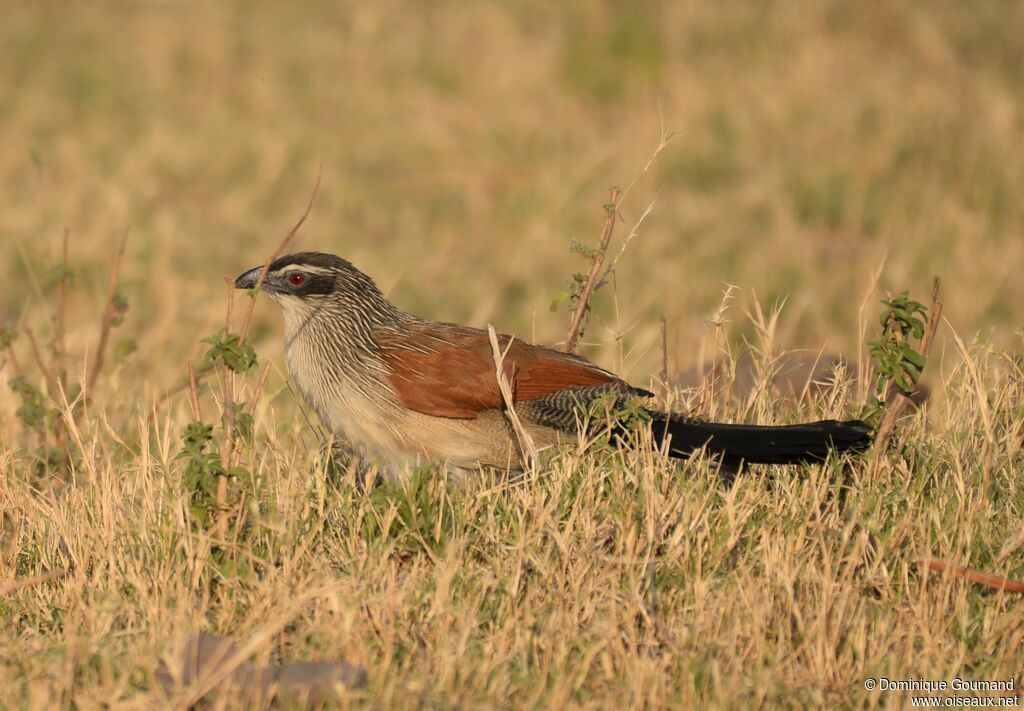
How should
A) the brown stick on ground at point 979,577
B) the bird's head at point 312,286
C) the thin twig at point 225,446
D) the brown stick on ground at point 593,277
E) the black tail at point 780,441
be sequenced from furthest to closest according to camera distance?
the bird's head at point 312,286 → the brown stick on ground at point 593,277 → the black tail at point 780,441 → the thin twig at point 225,446 → the brown stick on ground at point 979,577

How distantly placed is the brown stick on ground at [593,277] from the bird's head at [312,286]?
724mm

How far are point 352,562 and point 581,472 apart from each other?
0.81m

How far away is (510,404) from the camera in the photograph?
4203 millimetres

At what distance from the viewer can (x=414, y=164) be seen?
1124 cm

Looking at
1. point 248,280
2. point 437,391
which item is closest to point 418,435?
Answer: point 437,391

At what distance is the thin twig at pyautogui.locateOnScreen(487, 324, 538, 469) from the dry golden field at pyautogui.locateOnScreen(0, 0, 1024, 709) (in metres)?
0.11

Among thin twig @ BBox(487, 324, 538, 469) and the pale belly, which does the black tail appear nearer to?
thin twig @ BBox(487, 324, 538, 469)

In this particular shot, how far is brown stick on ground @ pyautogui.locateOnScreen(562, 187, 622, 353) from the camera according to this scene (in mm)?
4611

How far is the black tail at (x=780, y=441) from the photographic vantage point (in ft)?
13.3

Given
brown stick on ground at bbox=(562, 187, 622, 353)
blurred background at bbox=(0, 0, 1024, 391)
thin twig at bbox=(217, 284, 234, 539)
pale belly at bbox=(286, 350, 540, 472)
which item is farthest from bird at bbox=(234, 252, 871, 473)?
blurred background at bbox=(0, 0, 1024, 391)

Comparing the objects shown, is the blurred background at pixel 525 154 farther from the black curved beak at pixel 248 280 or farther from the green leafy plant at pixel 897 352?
the green leafy plant at pixel 897 352

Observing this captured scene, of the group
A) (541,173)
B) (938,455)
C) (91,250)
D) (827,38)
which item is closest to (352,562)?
(938,455)

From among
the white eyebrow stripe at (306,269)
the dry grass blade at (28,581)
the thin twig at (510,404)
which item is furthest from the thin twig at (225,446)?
the thin twig at (510,404)

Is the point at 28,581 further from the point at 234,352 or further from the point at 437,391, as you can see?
the point at 437,391
